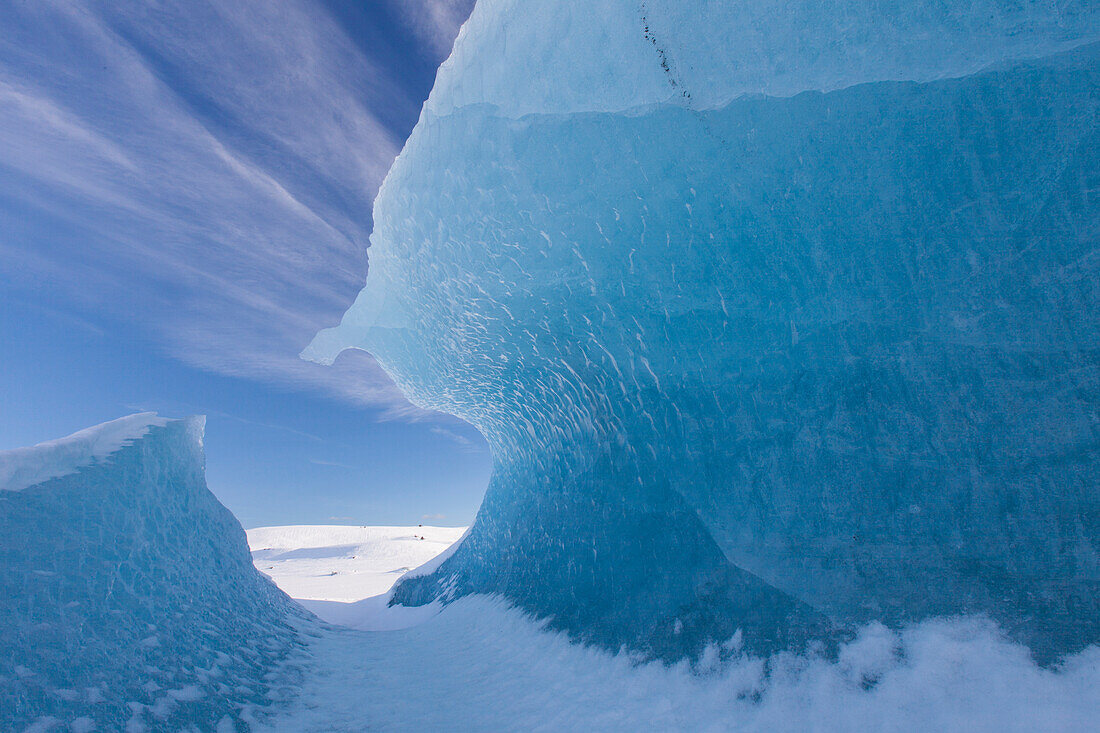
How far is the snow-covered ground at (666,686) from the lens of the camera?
2.43 meters

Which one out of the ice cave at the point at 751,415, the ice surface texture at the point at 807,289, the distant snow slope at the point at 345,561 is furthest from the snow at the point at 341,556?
the ice surface texture at the point at 807,289

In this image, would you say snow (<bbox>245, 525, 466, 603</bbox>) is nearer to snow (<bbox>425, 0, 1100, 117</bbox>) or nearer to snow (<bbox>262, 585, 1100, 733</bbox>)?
snow (<bbox>262, 585, 1100, 733</bbox>)

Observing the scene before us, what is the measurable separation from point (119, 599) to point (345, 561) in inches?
872

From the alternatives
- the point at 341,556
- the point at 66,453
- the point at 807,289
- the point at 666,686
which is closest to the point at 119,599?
the point at 66,453

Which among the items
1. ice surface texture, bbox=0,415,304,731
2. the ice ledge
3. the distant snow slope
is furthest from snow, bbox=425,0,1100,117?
the distant snow slope

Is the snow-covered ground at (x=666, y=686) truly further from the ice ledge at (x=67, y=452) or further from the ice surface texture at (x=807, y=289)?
the ice ledge at (x=67, y=452)

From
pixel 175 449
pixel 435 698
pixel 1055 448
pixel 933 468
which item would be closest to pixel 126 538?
pixel 175 449

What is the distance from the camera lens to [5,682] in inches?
121

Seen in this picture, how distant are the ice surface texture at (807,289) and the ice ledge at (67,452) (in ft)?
14.6

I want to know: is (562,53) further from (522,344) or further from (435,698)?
(435,698)

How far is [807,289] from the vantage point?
4066mm

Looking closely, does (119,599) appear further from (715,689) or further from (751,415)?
(751,415)

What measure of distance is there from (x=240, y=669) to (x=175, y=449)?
2.55 m

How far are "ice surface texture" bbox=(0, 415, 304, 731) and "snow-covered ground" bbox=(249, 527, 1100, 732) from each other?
2.55 ft
